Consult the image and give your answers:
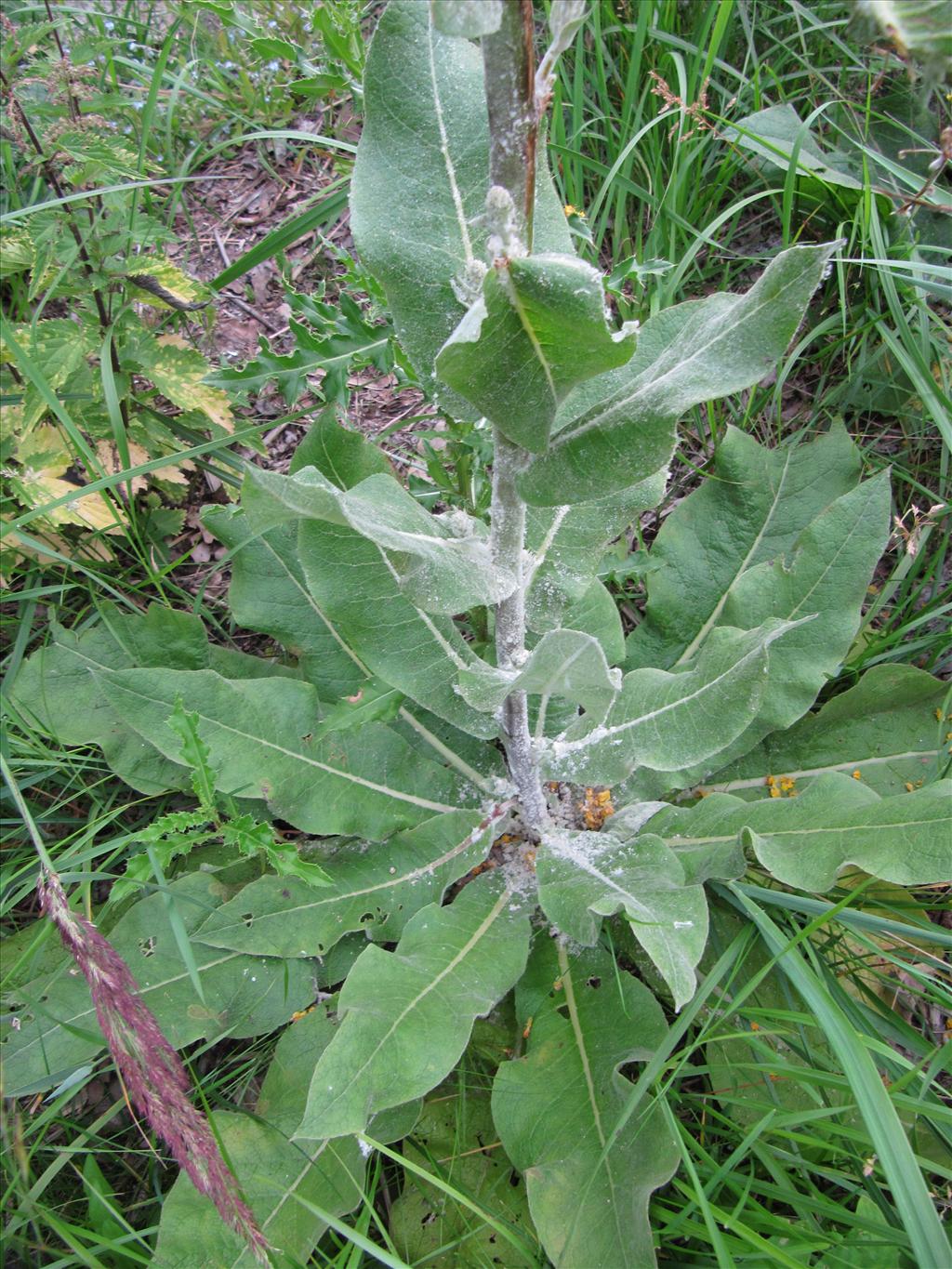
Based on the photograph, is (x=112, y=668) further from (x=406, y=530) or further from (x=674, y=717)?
(x=674, y=717)

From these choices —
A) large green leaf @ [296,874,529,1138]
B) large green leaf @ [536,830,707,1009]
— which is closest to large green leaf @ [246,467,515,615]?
large green leaf @ [536,830,707,1009]

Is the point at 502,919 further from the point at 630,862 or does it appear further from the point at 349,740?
the point at 349,740

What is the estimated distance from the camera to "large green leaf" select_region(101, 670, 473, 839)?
2.25 meters

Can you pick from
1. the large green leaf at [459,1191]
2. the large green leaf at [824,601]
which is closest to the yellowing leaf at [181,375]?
the large green leaf at [824,601]

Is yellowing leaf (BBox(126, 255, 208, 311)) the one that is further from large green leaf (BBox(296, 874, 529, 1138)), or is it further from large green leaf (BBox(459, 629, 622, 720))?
large green leaf (BBox(296, 874, 529, 1138))

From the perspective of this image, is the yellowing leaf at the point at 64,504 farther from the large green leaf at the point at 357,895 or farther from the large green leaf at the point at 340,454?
the large green leaf at the point at 357,895

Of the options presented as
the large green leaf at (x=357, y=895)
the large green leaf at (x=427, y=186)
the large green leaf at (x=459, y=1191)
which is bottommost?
the large green leaf at (x=459, y=1191)

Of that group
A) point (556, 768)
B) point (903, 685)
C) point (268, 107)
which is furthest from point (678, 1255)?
point (268, 107)

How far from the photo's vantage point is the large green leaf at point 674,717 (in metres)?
1.85

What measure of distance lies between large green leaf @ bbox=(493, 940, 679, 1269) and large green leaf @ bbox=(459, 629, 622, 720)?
730 millimetres

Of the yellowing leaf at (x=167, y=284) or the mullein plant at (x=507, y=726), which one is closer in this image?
the mullein plant at (x=507, y=726)

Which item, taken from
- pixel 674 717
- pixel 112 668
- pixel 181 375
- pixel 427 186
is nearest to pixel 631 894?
pixel 674 717

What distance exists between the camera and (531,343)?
1180 millimetres

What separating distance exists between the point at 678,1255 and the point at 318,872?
1083mm
